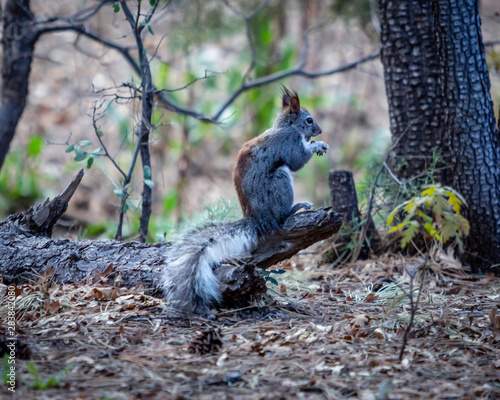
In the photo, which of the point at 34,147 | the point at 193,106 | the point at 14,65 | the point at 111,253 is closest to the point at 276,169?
the point at 111,253

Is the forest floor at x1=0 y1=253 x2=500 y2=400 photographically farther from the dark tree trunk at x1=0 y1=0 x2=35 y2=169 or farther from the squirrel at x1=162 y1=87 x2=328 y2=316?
the dark tree trunk at x1=0 y1=0 x2=35 y2=169

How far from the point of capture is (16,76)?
4328 mm

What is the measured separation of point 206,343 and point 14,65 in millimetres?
3440

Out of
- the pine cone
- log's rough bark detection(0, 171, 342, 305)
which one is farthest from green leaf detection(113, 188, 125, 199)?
the pine cone

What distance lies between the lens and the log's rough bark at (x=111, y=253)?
2.95m

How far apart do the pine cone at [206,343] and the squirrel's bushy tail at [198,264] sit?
0.40 meters

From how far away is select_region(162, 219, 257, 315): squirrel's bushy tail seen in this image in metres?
2.59

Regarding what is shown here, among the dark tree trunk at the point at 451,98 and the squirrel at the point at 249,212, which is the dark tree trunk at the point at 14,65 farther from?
the dark tree trunk at the point at 451,98

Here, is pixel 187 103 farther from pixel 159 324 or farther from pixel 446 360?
pixel 446 360

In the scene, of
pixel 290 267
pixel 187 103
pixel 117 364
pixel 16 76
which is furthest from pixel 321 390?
pixel 187 103

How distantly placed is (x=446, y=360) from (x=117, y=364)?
141 cm

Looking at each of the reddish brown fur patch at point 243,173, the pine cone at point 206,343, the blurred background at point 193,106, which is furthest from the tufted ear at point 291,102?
the blurred background at point 193,106

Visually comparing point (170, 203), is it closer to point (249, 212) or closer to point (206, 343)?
point (249, 212)

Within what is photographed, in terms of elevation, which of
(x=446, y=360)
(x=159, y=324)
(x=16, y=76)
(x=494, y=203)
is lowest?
(x=446, y=360)
